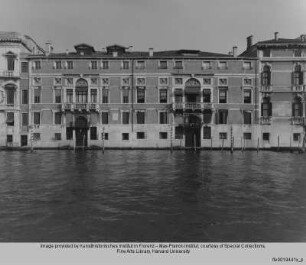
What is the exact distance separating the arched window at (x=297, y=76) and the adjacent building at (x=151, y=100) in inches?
3.7

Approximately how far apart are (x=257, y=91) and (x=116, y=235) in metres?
27.9

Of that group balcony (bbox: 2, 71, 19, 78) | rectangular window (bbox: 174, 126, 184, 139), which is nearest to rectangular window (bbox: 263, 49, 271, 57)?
rectangular window (bbox: 174, 126, 184, 139)

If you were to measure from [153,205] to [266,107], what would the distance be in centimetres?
2548

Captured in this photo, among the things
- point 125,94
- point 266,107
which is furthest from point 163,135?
point 266,107

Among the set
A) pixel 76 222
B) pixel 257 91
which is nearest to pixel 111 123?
pixel 257 91

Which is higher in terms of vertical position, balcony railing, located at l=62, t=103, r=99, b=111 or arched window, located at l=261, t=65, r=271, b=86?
arched window, located at l=261, t=65, r=271, b=86

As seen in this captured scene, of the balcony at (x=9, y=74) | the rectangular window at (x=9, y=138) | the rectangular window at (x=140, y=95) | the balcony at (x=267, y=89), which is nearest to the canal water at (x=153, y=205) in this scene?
the rectangular window at (x=9, y=138)

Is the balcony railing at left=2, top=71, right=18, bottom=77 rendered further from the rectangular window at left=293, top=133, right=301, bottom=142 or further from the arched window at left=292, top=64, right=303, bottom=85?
the rectangular window at left=293, top=133, right=301, bottom=142

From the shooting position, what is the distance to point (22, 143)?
3238cm

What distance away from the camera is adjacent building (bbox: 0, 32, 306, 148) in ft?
105

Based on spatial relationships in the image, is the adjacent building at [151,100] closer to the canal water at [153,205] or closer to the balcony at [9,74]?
the balcony at [9,74]

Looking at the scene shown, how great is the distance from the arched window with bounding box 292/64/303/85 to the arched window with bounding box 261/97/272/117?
3.09 m

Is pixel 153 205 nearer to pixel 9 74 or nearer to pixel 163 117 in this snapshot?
pixel 163 117

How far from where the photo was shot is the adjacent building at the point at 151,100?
32094 millimetres
